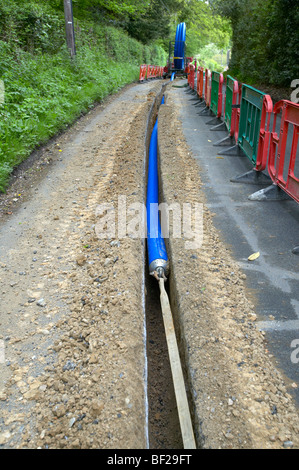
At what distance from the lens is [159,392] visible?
3082 mm

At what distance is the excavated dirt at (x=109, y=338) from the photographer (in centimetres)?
230

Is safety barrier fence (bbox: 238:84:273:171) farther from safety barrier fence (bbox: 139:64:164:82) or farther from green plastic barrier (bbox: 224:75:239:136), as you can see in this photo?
safety barrier fence (bbox: 139:64:164:82)

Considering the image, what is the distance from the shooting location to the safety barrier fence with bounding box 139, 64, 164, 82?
2371cm

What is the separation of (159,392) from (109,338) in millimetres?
620

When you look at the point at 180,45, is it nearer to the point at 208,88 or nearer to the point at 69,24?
the point at 69,24

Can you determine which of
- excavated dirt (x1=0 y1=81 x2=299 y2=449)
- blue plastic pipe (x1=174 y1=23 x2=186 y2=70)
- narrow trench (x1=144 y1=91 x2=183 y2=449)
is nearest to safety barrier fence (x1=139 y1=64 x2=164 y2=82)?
blue plastic pipe (x1=174 y1=23 x2=186 y2=70)

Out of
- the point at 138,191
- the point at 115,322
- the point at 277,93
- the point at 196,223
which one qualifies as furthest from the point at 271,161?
the point at 277,93

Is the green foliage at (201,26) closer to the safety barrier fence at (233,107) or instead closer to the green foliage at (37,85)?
the green foliage at (37,85)

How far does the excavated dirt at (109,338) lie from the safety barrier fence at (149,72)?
2042 centimetres

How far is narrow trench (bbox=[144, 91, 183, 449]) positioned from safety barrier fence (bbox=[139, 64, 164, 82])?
22.1 meters

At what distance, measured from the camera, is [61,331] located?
3.10 metres

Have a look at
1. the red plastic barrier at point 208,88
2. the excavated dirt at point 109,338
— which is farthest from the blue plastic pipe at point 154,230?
the red plastic barrier at point 208,88
